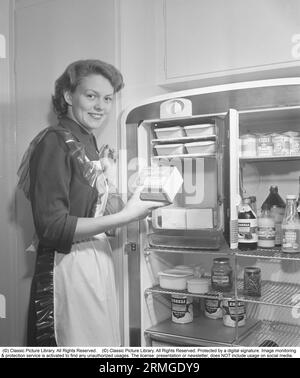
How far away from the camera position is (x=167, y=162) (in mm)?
1396

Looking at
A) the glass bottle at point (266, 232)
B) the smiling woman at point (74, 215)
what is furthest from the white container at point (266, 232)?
the smiling woman at point (74, 215)

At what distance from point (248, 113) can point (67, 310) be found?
2.67 feet

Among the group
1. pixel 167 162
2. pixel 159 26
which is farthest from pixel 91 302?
pixel 159 26

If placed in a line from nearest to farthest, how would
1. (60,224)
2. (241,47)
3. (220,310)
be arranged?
(60,224) → (241,47) → (220,310)

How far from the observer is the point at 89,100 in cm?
123

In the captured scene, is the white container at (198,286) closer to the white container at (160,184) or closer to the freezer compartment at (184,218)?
the freezer compartment at (184,218)

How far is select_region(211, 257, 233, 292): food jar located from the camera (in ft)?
4.65

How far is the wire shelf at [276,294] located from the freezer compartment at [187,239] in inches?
7.8

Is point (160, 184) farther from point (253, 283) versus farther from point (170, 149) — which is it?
point (253, 283)

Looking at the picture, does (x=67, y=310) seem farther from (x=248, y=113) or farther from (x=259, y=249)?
(x=248, y=113)

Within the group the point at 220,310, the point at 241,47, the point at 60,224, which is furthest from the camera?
the point at 220,310

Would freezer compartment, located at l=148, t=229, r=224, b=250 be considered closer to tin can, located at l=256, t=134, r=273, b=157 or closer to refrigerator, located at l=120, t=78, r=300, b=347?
refrigerator, located at l=120, t=78, r=300, b=347

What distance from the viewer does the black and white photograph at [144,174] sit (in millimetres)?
1188

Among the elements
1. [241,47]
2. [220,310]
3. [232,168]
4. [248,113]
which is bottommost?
[220,310]
